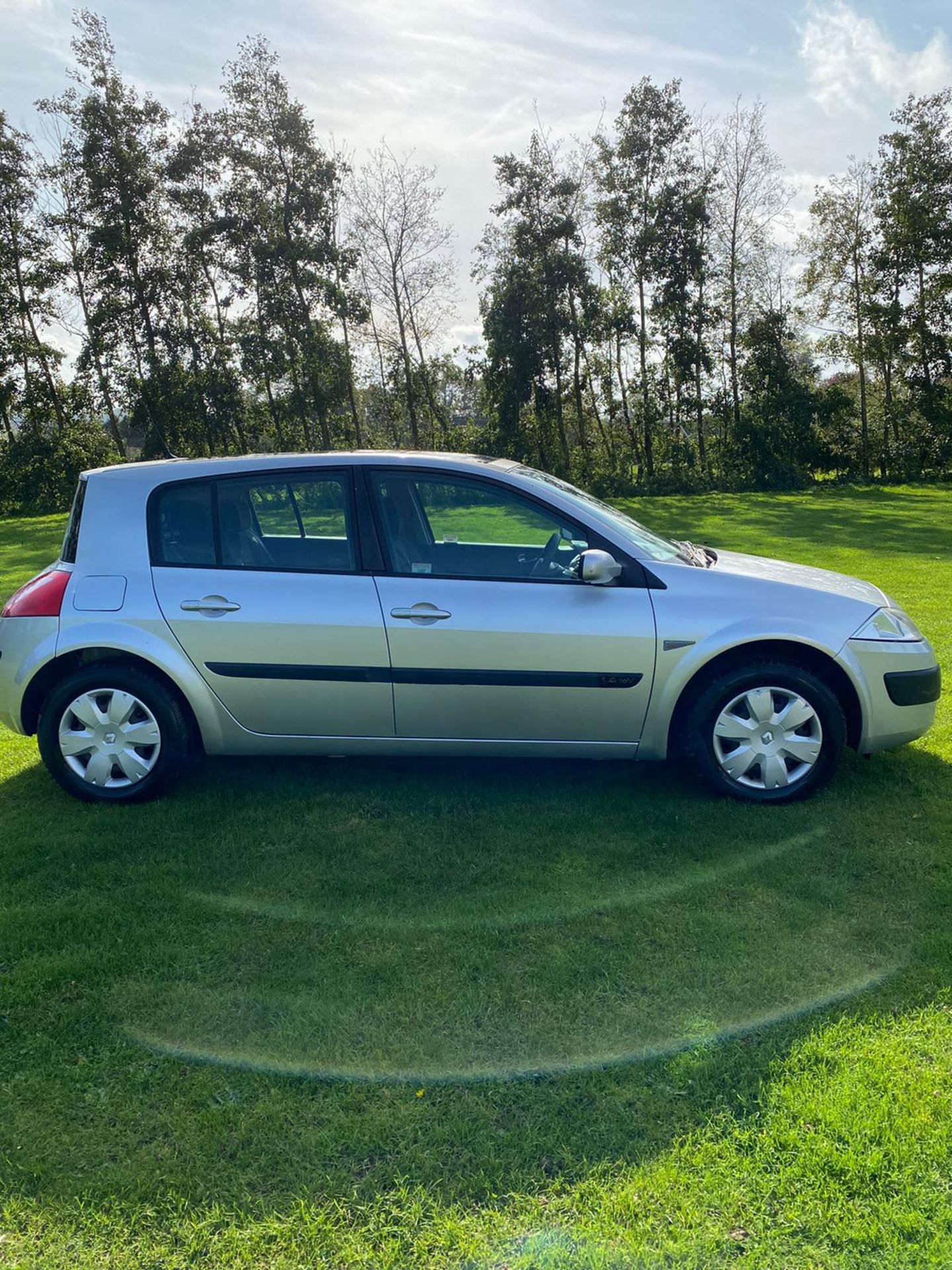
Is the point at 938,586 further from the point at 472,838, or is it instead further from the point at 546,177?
the point at 546,177

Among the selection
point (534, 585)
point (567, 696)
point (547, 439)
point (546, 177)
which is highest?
point (546, 177)

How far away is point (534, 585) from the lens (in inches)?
157

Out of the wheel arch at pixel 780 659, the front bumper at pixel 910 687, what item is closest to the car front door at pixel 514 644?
the wheel arch at pixel 780 659

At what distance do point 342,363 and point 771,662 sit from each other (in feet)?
75.3

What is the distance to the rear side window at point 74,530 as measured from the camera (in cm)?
423

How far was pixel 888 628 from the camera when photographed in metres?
4.08

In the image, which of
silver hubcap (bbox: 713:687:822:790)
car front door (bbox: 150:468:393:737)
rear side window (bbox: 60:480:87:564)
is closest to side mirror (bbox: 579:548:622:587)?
silver hubcap (bbox: 713:687:822:790)

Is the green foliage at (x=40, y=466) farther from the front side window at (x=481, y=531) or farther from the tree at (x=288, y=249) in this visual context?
the front side window at (x=481, y=531)

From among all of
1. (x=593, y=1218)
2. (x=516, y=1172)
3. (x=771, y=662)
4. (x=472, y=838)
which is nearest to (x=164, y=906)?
(x=472, y=838)

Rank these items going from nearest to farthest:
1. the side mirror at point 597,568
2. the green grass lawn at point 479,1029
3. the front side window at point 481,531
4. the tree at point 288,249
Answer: the green grass lawn at point 479,1029, the side mirror at point 597,568, the front side window at point 481,531, the tree at point 288,249

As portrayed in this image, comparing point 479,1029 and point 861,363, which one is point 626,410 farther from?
point 479,1029

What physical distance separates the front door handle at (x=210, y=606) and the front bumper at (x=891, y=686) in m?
2.86

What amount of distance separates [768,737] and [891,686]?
0.62 m

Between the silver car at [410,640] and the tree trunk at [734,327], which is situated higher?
the tree trunk at [734,327]
